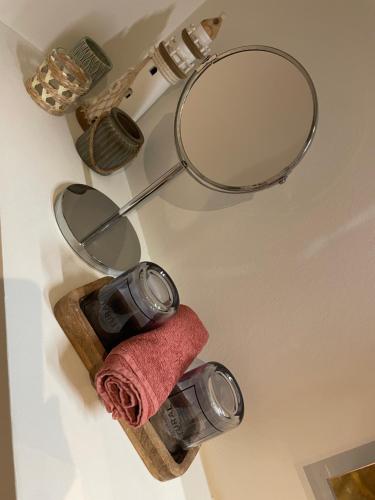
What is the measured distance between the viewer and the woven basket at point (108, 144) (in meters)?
0.85

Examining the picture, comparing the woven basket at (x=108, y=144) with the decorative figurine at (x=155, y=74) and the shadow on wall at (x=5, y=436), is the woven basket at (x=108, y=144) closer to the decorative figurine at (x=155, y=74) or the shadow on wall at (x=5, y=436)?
the decorative figurine at (x=155, y=74)

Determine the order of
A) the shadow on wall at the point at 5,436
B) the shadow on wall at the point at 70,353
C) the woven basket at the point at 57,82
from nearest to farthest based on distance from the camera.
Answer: the shadow on wall at the point at 5,436, the shadow on wall at the point at 70,353, the woven basket at the point at 57,82

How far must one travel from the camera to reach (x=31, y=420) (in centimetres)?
51

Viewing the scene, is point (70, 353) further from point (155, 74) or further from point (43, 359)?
point (155, 74)

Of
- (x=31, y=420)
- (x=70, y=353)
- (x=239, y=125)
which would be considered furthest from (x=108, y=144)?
(x=31, y=420)

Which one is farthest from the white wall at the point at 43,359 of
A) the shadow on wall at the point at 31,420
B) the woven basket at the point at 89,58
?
the woven basket at the point at 89,58

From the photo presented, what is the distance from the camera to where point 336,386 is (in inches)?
26.2

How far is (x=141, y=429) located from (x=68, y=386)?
0.40 feet

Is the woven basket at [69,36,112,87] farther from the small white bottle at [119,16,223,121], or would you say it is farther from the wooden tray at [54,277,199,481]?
the wooden tray at [54,277,199,481]

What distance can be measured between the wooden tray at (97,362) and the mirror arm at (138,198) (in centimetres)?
14

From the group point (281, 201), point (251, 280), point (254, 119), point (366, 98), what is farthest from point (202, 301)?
point (366, 98)

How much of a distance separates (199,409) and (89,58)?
2.34 feet

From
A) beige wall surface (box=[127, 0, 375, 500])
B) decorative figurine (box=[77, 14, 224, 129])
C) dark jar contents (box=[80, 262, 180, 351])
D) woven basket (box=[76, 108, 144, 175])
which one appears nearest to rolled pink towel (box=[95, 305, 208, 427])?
dark jar contents (box=[80, 262, 180, 351])

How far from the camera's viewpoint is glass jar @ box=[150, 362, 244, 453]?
61 centimetres
